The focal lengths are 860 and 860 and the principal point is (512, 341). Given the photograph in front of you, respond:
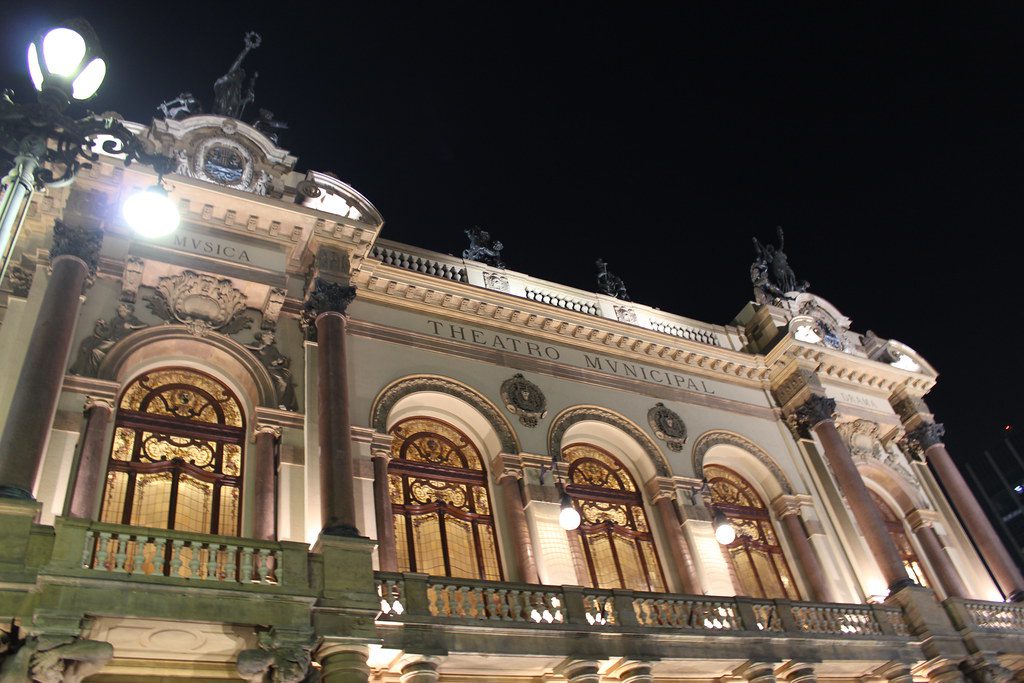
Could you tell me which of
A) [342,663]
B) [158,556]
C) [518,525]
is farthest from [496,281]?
[158,556]

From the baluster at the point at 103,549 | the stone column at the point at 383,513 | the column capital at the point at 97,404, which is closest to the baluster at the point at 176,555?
the baluster at the point at 103,549

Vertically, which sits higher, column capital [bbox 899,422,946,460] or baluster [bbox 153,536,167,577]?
column capital [bbox 899,422,946,460]

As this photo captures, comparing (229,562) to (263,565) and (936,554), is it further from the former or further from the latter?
(936,554)

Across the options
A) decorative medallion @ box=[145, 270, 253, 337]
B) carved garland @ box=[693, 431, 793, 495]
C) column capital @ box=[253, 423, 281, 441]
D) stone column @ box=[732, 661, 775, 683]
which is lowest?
stone column @ box=[732, 661, 775, 683]

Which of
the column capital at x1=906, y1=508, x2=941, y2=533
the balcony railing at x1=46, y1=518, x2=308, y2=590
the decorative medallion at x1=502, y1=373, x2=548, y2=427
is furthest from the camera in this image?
the column capital at x1=906, y1=508, x2=941, y2=533

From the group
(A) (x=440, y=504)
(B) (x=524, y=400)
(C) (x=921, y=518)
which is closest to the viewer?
(A) (x=440, y=504)

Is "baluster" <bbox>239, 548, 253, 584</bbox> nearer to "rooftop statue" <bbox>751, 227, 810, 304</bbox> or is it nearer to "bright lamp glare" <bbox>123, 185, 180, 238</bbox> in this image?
"bright lamp glare" <bbox>123, 185, 180, 238</bbox>

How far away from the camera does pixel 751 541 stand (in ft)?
61.4

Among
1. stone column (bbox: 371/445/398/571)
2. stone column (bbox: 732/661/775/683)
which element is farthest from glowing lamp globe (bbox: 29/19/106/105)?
stone column (bbox: 732/661/775/683)

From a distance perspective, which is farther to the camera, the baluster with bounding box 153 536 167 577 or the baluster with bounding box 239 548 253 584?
the baluster with bounding box 239 548 253 584

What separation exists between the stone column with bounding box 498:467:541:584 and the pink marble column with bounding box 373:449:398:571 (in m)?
2.27

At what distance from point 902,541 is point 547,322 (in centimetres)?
1072

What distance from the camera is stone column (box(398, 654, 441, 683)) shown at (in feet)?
39.3

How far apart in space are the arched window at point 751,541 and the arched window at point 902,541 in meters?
3.13
